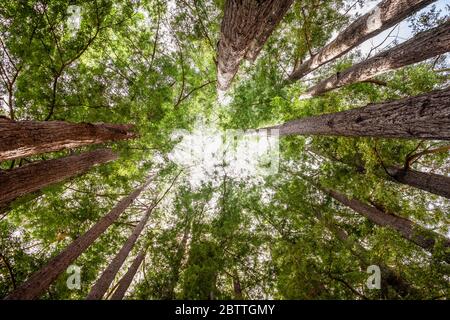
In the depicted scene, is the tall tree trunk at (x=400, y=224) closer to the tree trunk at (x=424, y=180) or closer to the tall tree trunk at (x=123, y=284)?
the tree trunk at (x=424, y=180)

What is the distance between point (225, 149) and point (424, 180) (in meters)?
6.30

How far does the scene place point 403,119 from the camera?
303 centimetres

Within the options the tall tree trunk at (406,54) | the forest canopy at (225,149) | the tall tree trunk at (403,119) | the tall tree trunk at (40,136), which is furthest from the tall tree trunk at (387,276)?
the tall tree trunk at (40,136)

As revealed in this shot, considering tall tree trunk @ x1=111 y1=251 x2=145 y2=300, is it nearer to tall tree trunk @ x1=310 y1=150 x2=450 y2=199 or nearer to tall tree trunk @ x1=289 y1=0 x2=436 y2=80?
tall tree trunk @ x1=310 y1=150 x2=450 y2=199

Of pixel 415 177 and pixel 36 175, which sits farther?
pixel 415 177

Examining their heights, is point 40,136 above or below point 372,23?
below

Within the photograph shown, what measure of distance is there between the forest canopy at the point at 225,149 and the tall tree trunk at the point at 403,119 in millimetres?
91

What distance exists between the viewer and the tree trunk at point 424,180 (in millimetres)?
6258

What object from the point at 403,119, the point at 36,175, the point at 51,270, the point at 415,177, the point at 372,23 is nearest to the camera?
the point at 403,119

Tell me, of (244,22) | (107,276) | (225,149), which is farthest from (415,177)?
(107,276)

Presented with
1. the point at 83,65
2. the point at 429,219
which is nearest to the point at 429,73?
the point at 429,219

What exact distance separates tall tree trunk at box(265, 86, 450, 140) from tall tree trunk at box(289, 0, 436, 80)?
393cm

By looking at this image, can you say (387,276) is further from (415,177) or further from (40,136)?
(40,136)

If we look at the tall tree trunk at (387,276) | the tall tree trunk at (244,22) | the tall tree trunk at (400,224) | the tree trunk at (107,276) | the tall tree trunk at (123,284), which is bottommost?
the tall tree trunk at (123,284)
